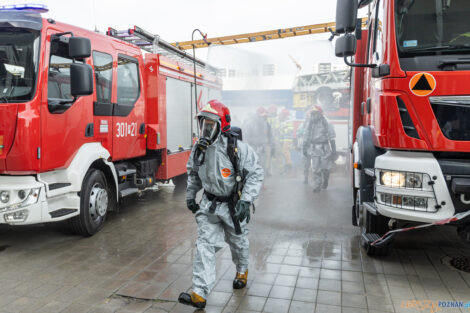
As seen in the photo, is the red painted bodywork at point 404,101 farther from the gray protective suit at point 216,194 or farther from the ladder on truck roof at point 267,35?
the ladder on truck roof at point 267,35

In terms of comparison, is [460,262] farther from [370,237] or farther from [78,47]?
[78,47]

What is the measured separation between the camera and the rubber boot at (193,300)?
3312 millimetres

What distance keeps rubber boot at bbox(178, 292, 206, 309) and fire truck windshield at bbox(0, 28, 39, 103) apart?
297 centimetres

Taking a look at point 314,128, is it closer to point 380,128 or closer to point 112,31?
point 112,31

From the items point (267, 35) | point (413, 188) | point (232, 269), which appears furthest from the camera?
point (267, 35)

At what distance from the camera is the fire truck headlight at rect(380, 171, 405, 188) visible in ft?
11.6

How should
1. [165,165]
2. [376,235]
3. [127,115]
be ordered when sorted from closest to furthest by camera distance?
[376,235] → [127,115] → [165,165]

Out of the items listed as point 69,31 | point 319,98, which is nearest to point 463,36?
point 69,31

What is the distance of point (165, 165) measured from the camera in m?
7.60

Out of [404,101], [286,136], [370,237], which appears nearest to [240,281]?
[370,237]

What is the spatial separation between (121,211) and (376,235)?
4529 mm

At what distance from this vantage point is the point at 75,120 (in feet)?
17.3

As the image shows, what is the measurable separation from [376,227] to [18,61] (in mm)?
4554

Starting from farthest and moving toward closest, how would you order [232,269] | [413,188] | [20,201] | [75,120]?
1. [75,120]
2. [20,201]
3. [232,269]
4. [413,188]
